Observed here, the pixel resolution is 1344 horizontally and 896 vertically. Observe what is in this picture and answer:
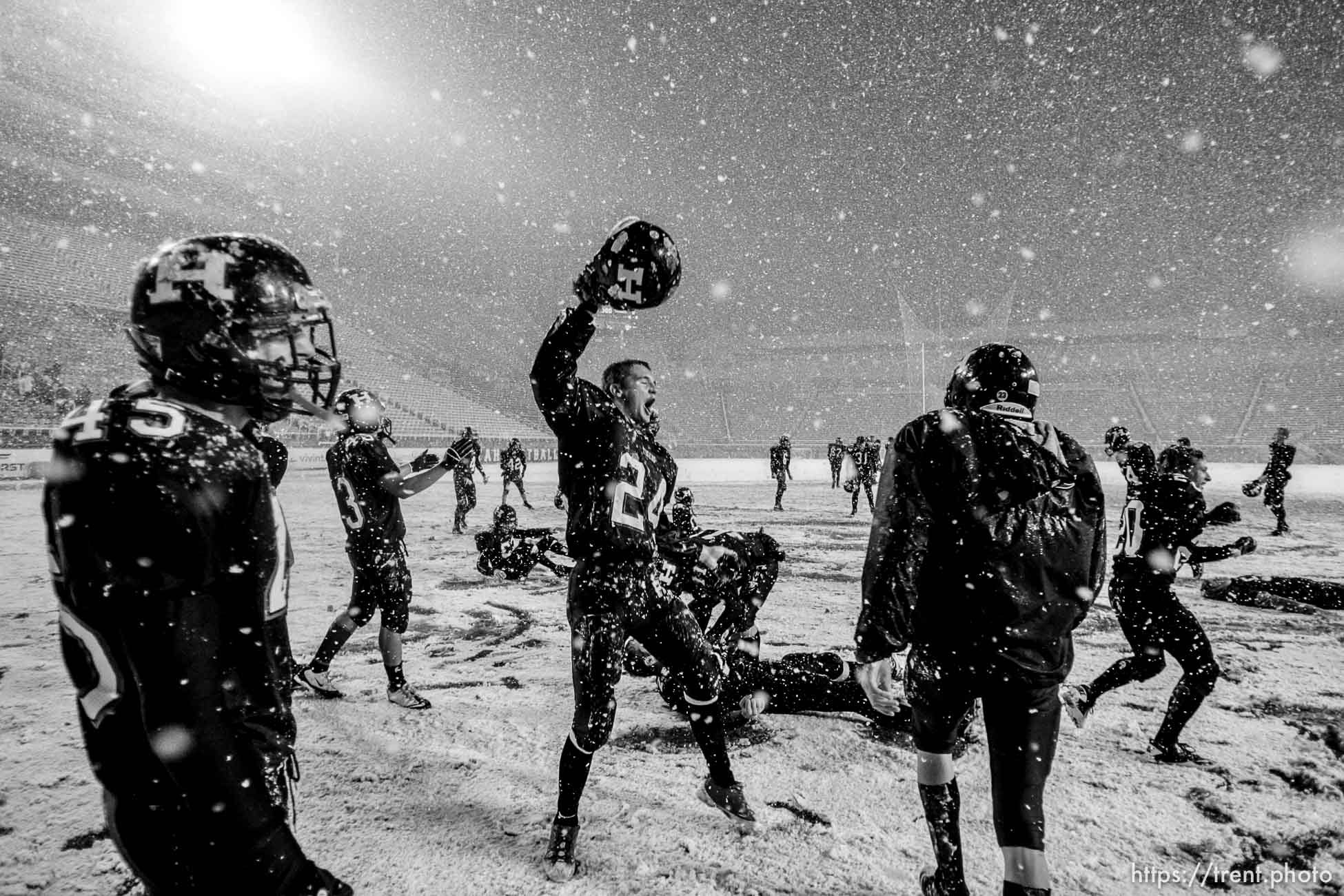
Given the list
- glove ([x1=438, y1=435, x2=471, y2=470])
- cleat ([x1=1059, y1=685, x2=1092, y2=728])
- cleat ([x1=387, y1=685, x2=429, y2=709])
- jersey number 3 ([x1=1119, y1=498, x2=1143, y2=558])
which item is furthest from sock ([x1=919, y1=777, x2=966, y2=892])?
cleat ([x1=387, y1=685, x2=429, y2=709])

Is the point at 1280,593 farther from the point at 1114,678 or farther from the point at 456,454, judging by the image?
the point at 456,454

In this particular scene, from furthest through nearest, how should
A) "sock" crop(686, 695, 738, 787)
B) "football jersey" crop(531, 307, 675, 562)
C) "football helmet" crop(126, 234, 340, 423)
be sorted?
"sock" crop(686, 695, 738, 787) < "football jersey" crop(531, 307, 675, 562) < "football helmet" crop(126, 234, 340, 423)

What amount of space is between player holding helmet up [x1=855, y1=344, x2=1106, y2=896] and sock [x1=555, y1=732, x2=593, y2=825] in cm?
124

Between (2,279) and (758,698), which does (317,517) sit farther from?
(2,279)

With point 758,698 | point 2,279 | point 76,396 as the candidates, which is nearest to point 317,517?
point 758,698

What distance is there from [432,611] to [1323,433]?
177 ft

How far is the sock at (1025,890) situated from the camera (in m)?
1.83

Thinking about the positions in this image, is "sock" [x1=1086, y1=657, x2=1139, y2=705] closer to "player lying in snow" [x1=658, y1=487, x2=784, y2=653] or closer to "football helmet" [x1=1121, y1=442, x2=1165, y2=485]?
"football helmet" [x1=1121, y1=442, x2=1165, y2=485]

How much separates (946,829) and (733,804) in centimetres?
93

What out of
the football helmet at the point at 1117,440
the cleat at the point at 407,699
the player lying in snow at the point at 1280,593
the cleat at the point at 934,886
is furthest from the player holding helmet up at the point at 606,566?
the player lying in snow at the point at 1280,593

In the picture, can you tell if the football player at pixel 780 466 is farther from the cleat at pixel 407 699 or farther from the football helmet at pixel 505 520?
the cleat at pixel 407 699

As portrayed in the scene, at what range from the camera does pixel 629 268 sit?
2.12m

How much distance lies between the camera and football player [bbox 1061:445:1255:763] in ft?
10.6

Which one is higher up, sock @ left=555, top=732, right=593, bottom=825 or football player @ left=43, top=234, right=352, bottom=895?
football player @ left=43, top=234, right=352, bottom=895
